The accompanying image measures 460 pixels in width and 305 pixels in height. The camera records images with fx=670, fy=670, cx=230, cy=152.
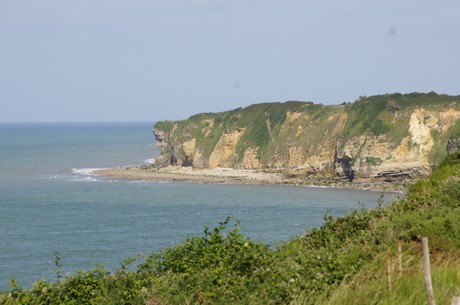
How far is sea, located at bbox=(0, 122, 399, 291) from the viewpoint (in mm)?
43031

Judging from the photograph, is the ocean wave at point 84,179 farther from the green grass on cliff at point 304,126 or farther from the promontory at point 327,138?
the green grass on cliff at point 304,126

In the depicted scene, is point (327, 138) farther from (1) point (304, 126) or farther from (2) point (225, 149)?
(2) point (225, 149)

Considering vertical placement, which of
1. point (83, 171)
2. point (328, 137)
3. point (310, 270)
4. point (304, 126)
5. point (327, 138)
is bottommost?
point (83, 171)

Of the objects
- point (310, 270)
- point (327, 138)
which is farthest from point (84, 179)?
point (310, 270)

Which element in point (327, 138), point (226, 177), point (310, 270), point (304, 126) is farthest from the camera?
point (304, 126)

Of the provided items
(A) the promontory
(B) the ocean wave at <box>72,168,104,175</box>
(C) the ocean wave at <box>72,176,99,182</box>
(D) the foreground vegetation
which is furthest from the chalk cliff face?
(D) the foreground vegetation

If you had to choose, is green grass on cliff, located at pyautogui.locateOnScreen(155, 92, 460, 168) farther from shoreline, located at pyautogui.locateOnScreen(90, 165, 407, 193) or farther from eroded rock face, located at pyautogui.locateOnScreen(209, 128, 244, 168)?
shoreline, located at pyautogui.locateOnScreen(90, 165, 407, 193)

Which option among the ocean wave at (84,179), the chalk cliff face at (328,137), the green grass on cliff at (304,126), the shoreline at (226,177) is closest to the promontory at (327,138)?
the green grass on cliff at (304,126)

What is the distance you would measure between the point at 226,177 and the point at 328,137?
1664cm

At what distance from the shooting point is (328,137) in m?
102

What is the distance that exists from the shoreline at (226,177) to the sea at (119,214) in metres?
3.65

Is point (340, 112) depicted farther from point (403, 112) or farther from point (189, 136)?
point (189, 136)

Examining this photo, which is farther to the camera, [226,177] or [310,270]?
[226,177]

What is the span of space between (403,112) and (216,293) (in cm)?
8873
